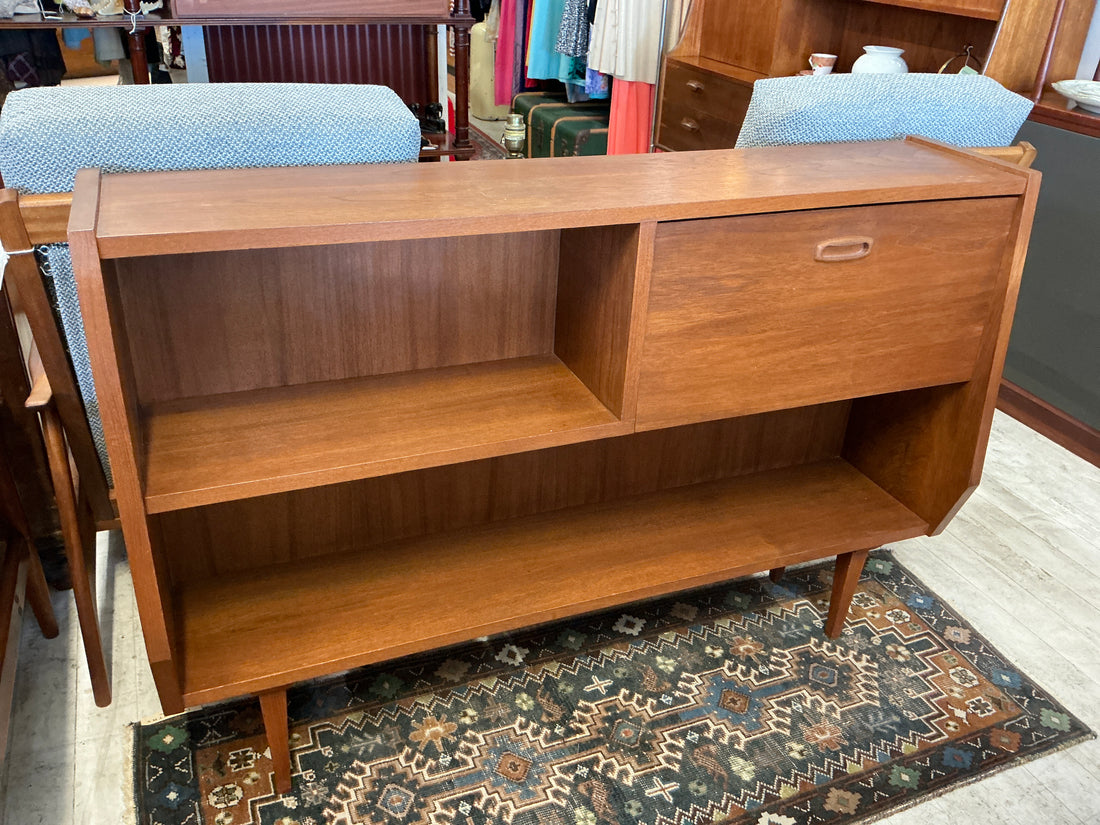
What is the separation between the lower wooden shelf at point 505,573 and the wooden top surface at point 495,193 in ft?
2.10

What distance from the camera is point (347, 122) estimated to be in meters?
1.33

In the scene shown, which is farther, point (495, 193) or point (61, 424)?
point (61, 424)

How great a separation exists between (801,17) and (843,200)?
235cm

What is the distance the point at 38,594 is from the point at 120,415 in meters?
0.82

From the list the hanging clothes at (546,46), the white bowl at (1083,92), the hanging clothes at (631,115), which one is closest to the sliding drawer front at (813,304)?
the white bowl at (1083,92)

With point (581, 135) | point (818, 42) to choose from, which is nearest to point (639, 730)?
point (818, 42)

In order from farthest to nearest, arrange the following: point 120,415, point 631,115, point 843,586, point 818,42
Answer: point 631,115 < point 818,42 < point 843,586 < point 120,415

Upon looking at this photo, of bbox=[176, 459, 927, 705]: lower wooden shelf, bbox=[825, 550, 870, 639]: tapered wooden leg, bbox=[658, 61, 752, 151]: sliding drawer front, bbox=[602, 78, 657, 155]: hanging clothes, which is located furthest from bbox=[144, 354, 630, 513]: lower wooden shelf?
bbox=[602, 78, 657, 155]: hanging clothes

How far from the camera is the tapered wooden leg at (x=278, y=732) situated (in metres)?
1.36

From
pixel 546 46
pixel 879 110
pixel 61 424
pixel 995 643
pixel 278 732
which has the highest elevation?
pixel 879 110

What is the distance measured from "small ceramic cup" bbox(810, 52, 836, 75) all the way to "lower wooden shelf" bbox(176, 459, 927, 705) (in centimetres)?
196

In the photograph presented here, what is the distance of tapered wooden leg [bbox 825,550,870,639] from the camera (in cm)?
175

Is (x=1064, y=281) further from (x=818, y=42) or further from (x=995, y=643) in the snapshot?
(x=818, y=42)

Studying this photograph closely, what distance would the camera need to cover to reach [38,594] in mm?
1639
